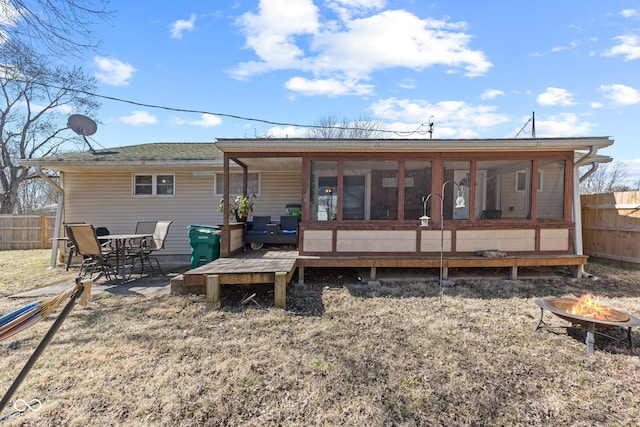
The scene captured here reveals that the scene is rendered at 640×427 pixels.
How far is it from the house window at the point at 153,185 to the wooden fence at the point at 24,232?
249 inches

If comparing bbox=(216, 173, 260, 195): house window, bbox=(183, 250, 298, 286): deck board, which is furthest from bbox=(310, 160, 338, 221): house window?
bbox=(216, 173, 260, 195): house window

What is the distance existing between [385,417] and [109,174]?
8.84 m

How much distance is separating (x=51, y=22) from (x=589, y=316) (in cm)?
755

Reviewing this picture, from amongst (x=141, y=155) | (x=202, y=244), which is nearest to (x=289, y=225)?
(x=202, y=244)

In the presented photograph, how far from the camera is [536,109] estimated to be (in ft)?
47.1

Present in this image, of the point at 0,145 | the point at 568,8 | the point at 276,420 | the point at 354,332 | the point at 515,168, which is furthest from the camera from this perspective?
the point at 0,145

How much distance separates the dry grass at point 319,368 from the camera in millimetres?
2090

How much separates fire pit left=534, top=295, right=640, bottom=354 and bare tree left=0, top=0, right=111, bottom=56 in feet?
22.9

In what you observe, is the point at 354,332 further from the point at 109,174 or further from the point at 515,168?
the point at 109,174

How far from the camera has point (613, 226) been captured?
7.38 meters

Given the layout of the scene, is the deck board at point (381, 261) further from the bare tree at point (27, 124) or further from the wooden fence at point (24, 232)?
the bare tree at point (27, 124)

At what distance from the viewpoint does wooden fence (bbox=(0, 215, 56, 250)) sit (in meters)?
11.3

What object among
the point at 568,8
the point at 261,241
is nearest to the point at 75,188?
the point at 261,241

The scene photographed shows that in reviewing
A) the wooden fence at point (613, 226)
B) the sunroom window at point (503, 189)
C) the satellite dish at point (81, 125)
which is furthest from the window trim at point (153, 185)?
the wooden fence at point (613, 226)
